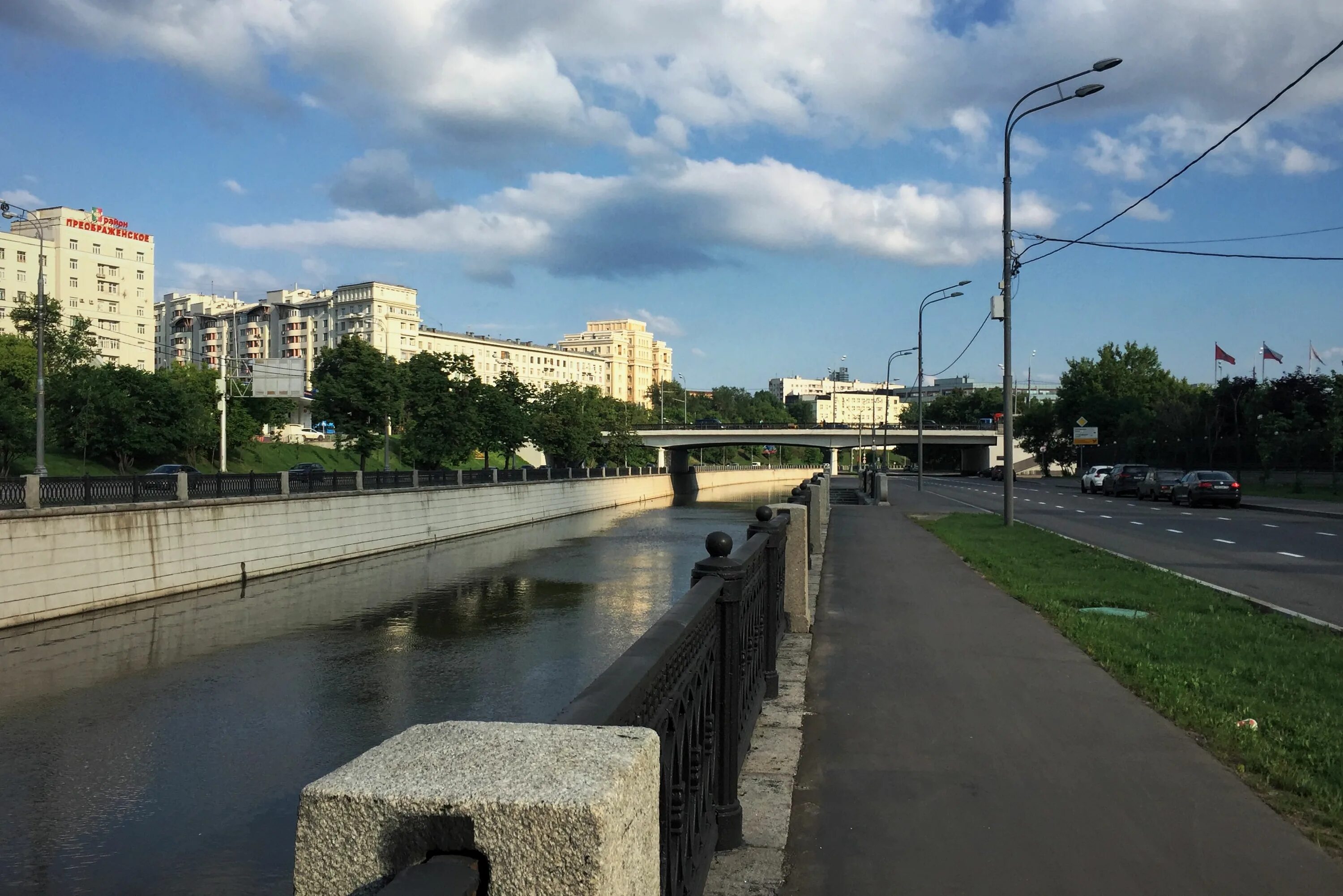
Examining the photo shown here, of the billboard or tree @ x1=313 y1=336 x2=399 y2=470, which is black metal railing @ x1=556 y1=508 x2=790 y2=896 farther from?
the billboard

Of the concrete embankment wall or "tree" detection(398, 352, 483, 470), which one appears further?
"tree" detection(398, 352, 483, 470)

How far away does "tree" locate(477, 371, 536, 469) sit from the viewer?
58.8 m

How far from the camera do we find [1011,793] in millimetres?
5512

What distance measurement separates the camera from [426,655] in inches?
680

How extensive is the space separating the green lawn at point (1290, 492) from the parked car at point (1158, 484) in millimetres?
3531

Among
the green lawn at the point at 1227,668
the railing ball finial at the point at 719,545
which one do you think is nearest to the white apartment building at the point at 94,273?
the green lawn at the point at 1227,668

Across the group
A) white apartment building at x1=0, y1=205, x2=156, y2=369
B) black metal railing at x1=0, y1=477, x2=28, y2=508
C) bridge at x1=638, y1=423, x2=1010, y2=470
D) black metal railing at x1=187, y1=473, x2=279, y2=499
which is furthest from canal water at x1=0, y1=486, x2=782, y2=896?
white apartment building at x1=0, y1=205, x2=156, y2=369

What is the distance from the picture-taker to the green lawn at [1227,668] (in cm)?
555

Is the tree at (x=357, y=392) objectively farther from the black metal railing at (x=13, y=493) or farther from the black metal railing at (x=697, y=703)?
the black metal railing at (x=697, y=703)

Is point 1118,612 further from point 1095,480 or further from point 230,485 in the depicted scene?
point 1095,480

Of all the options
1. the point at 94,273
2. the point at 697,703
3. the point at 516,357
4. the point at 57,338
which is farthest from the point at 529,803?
the point at 516,357

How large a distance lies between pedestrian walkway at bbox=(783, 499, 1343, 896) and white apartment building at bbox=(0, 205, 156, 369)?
106770 millimetres

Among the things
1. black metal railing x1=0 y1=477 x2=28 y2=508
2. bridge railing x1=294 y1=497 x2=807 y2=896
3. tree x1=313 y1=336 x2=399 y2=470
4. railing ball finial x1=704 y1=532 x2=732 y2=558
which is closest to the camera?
bridge railing x1=294 y1=497 x2=807 y2=896

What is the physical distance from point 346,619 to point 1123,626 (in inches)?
612
